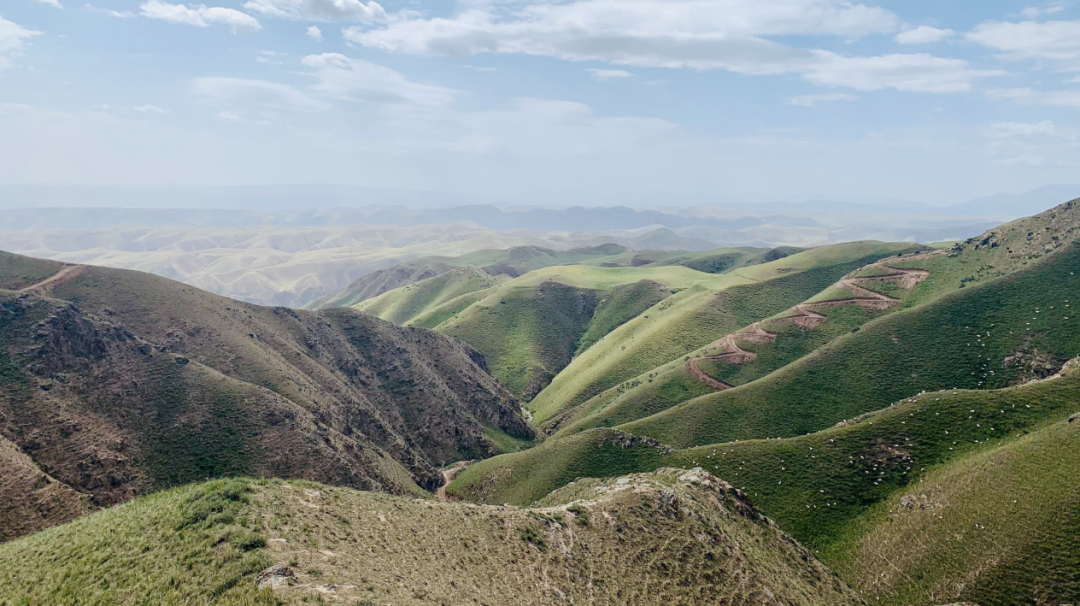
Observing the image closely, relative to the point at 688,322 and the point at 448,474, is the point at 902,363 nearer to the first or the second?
the point at 688,322

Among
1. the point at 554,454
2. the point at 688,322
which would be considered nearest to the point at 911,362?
the point at 554,454

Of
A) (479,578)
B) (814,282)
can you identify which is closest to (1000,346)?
(814,282)

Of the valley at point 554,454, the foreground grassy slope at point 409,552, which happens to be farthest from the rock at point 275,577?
the valley at point 554,454

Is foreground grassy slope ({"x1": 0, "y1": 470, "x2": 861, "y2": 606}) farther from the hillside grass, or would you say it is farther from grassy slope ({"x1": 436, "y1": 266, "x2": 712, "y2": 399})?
grassy slope ({"x1": 436, "y1": 266, "x2": 712, "y2": 399})

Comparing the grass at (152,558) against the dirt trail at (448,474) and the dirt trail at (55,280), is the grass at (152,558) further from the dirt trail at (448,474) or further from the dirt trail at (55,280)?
the dirt trail at (55,280)

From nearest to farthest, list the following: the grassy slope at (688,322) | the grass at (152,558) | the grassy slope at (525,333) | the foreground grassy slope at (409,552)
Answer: the grass at (152,558) < the foreground grassy slope at (409,552) < the grassy slope at (688,322) < the grassy slope at (525,333)

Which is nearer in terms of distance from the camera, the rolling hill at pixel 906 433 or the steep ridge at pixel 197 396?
the rolling hill at pixel 906 433

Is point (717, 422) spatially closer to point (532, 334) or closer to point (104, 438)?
point (104, 438)
